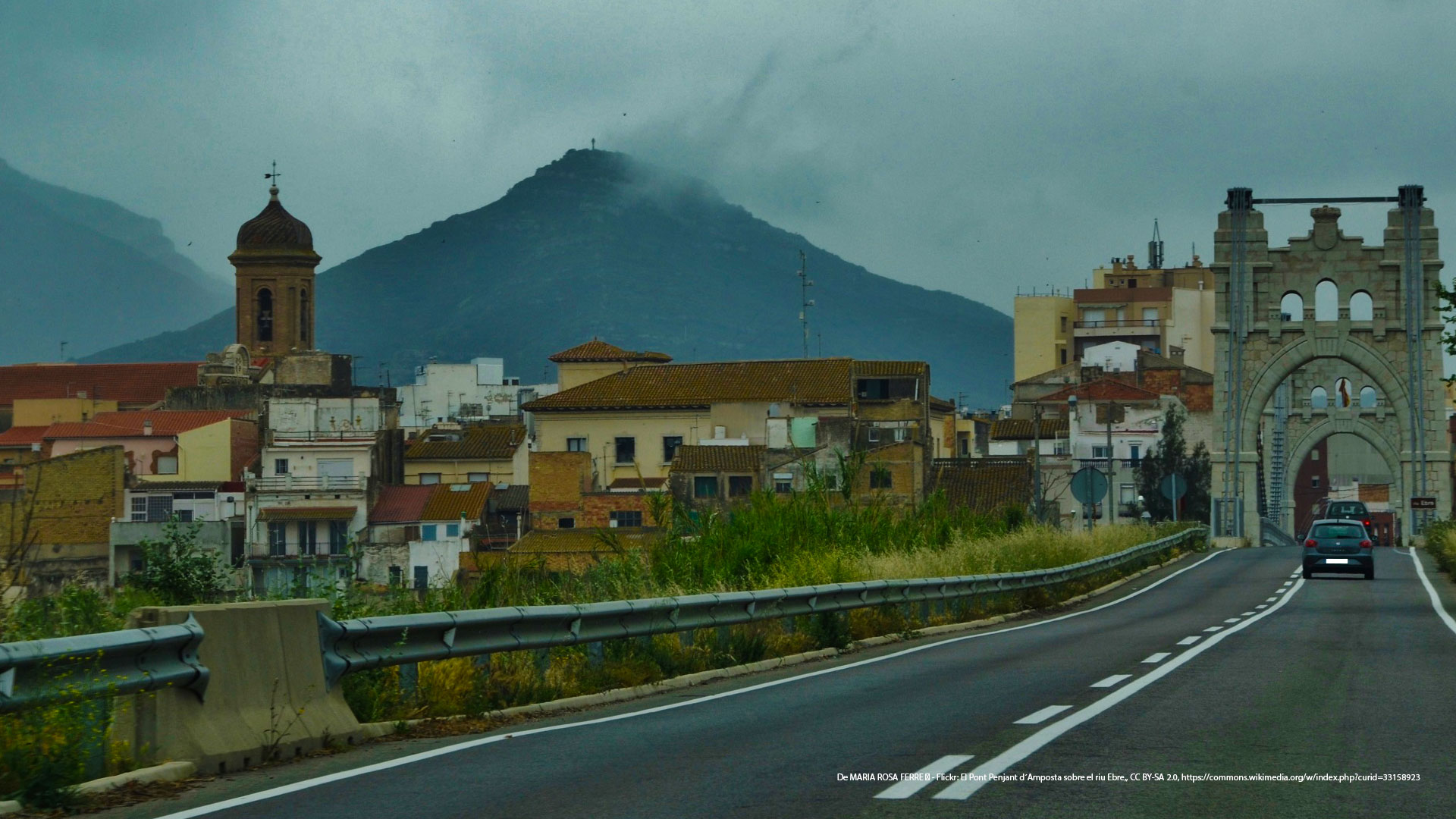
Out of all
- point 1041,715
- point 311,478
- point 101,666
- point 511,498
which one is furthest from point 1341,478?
point 101,666

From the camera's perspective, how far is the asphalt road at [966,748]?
862 centimetres

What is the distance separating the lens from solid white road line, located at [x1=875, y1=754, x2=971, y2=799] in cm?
875

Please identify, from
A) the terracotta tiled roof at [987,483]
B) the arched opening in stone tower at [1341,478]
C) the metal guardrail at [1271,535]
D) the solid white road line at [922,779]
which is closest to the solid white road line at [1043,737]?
the solid white road line at [922,779]

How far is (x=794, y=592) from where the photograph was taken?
61.1 ft

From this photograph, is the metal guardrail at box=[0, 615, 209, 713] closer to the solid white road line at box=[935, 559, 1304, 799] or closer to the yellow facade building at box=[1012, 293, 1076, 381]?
the solid white road line at box=[935, 559, 1304, 799]

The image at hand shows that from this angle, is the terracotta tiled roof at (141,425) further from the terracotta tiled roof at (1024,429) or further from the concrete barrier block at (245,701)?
the concrete barrier block at (245,701)

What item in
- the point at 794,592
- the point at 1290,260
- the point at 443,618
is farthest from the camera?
the point at 1290,260

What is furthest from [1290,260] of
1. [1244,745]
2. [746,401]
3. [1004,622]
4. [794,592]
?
[1244,745]

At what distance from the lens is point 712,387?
109 metres

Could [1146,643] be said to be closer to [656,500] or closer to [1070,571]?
[656,500]

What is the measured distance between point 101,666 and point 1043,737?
204 inches

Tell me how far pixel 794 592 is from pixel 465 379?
132 m

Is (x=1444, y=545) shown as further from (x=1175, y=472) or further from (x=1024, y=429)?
(x=1024, y=429)

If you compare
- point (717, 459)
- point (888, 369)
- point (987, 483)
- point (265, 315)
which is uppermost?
point (265, 315)
